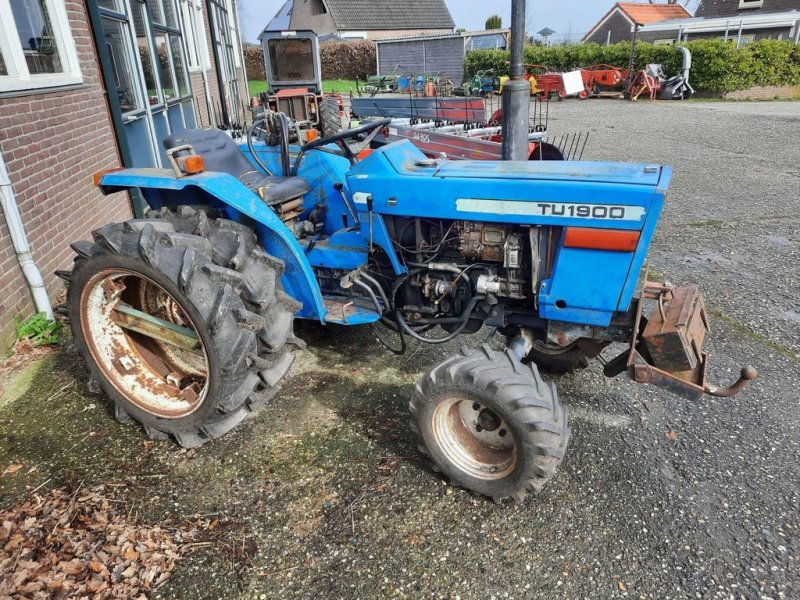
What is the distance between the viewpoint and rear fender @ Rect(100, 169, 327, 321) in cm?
261

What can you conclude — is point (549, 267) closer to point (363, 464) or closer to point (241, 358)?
point (363, 464)

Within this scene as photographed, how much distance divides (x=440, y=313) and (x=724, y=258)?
132 inches

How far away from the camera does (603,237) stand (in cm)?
222

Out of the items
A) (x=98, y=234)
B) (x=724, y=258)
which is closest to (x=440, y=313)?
(x=98, y=234)

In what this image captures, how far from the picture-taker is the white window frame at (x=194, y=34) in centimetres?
894

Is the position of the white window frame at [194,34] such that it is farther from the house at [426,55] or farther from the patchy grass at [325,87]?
the patchy grass at [325,87]

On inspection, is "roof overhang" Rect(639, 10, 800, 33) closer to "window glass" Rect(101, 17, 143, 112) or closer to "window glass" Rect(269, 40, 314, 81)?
"window glass" Rect(269, 40, 314, 81)

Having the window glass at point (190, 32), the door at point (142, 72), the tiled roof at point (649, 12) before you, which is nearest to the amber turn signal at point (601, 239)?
the door at point (142, 72)

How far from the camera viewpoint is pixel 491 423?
227cm

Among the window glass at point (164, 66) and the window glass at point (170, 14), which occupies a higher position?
the window glass at point (170, 14)

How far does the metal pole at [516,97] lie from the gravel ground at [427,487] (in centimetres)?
200

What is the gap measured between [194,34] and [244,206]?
28.3 feet

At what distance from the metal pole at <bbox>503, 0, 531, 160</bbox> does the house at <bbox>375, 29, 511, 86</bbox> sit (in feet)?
41.2

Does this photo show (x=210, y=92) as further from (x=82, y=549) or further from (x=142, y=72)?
(x=82, y=549)
